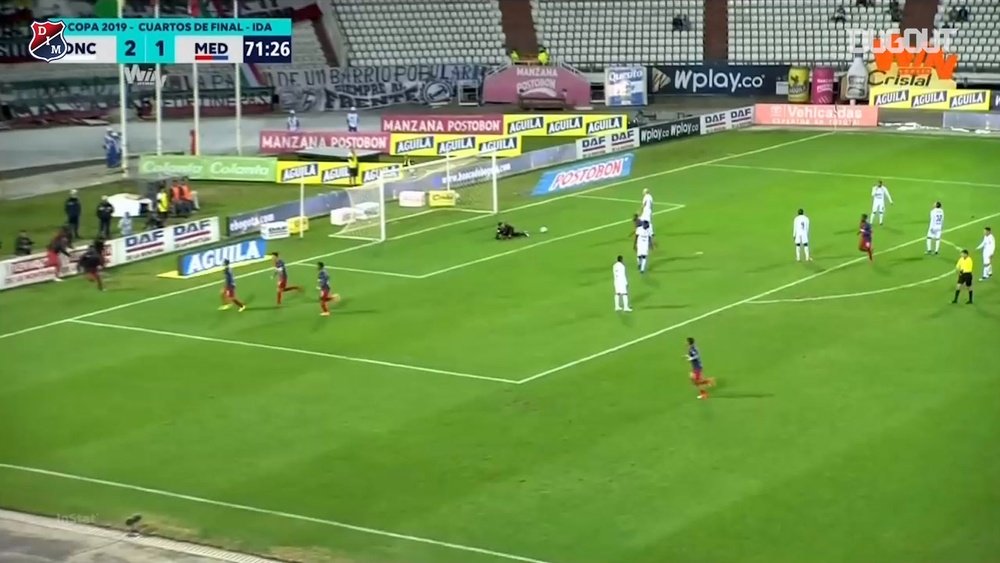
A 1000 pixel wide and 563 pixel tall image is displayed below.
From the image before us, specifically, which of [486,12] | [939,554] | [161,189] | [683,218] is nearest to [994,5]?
[486,12]

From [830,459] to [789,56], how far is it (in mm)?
57431

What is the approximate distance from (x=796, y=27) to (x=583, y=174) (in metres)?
31.1

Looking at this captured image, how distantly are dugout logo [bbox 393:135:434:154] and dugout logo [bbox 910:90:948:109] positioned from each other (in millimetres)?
24224

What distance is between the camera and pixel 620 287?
36938 mm

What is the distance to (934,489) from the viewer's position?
25.2 metres

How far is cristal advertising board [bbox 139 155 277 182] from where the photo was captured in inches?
2207

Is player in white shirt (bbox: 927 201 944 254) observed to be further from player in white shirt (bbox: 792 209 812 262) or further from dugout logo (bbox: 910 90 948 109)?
dugout logo (bbox: 910 90 948 109)

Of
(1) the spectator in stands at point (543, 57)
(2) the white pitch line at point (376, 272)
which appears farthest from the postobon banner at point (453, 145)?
(1) the spectator in stands at point (543, 57)

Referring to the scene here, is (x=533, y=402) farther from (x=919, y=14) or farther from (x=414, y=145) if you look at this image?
(x=919, y=14)

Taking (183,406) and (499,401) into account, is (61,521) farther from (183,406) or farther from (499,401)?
(499,401)

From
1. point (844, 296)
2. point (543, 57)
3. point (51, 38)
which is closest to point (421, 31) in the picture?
point (543, 57)

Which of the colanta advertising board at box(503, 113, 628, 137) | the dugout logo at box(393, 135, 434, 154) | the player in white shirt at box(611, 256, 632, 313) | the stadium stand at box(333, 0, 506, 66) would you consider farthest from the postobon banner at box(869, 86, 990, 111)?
the player in white shirt at box(611, 256, 632, 313)

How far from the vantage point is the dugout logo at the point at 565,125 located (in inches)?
2630

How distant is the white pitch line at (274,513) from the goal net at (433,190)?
904 inches
